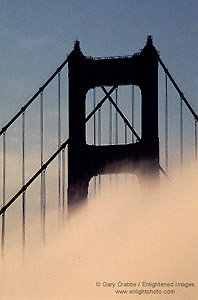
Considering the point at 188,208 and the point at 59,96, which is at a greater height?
the point at 59,96

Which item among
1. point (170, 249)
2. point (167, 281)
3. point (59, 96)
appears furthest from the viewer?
point (59, 96)

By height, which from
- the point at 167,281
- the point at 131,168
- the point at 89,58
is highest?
the point at 89,58

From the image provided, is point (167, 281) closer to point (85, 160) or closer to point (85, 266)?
point (85, 266)

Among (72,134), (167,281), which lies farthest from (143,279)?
(72,134)

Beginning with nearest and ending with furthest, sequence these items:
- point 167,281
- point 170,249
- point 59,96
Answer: point 167,281, point 170,249, point 59,96

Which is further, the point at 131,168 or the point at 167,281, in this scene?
the point at 131,168

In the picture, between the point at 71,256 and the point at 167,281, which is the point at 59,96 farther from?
the point at 167,281

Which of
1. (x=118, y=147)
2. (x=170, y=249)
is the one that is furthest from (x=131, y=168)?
(x=170, y=249)
